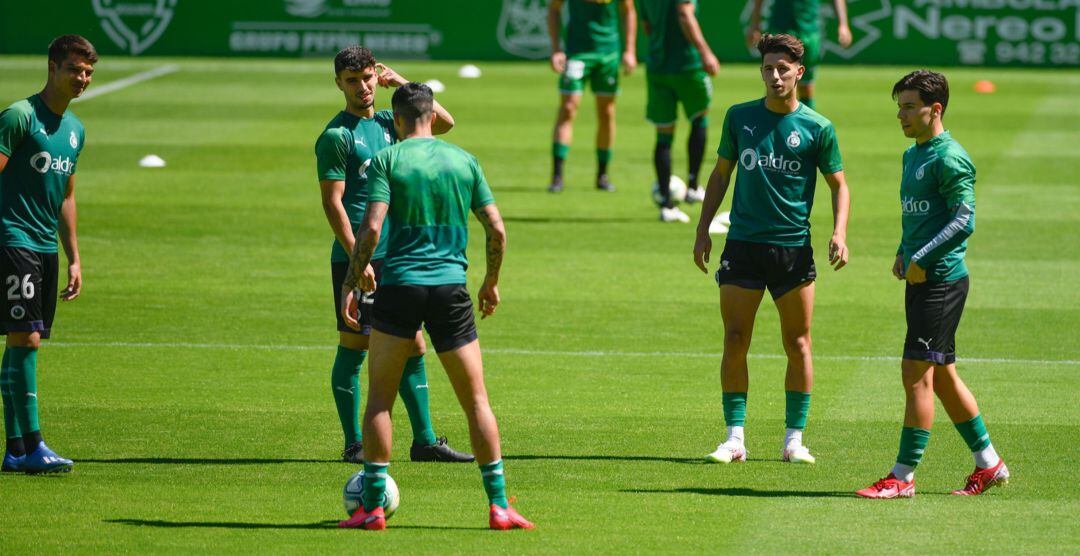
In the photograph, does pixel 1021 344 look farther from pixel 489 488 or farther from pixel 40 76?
pixel 40 76

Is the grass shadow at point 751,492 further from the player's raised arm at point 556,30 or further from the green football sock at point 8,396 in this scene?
the player's raised arm at point 556,30

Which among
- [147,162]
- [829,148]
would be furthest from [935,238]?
[147,162]

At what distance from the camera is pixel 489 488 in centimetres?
704

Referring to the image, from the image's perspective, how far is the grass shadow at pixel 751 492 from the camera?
25.5 feet

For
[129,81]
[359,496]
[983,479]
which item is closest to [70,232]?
[359,496]

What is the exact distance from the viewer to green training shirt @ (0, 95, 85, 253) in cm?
809

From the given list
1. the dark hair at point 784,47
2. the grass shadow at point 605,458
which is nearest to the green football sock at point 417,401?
the grass shadow at point 605,458

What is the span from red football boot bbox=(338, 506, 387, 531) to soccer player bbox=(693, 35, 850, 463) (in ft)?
6.92

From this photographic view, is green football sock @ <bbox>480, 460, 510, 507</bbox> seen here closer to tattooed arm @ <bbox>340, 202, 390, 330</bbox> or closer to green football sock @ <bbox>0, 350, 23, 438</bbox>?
tattooed arm @ <bbox>340, 202, 390, 330</bbox>

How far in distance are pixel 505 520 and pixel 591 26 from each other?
34.8 ft

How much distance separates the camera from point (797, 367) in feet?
27.7

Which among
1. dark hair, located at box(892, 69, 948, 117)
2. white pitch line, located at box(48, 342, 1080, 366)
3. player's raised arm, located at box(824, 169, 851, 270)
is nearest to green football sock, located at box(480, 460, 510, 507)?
player's raised arm, located at box(824, 169, 851, 270)

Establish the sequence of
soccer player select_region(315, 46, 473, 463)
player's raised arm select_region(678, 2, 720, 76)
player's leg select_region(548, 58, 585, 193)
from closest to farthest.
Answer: soccer player select_region(315, 46, 473, 463)
player's raised arm select_region(678, 2, 720, 76)
player's leg select_region(548, 58, 585, 193)

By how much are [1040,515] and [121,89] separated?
21.2 meters
